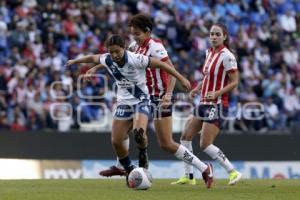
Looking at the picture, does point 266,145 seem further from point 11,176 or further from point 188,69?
point 11,176

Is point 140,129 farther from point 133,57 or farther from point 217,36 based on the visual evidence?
point 217,36

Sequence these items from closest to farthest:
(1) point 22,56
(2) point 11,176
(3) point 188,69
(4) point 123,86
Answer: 1. (4) point 123,86
2. (2) point 11,176
3. (1) point 22,56
4. (3) point 188,69

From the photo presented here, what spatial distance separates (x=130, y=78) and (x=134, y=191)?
5.15 ft

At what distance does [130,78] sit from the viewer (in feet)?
39.2

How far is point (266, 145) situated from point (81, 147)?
443 cm

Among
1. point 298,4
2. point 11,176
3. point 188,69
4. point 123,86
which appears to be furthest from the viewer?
point 298,4

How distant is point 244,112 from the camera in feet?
71.5

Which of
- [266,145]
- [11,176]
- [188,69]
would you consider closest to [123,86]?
[11,176]

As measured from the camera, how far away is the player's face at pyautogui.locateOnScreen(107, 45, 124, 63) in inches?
458

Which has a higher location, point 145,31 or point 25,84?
point 145,31

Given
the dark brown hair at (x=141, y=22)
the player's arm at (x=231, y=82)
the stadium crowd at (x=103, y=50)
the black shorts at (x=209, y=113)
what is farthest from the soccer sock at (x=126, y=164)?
the stadium crowd at (x=103, y=50)

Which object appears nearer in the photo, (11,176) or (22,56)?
(11,176)

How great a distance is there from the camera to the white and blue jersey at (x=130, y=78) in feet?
38.7

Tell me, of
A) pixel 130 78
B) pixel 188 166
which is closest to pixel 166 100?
pixel 130 78
